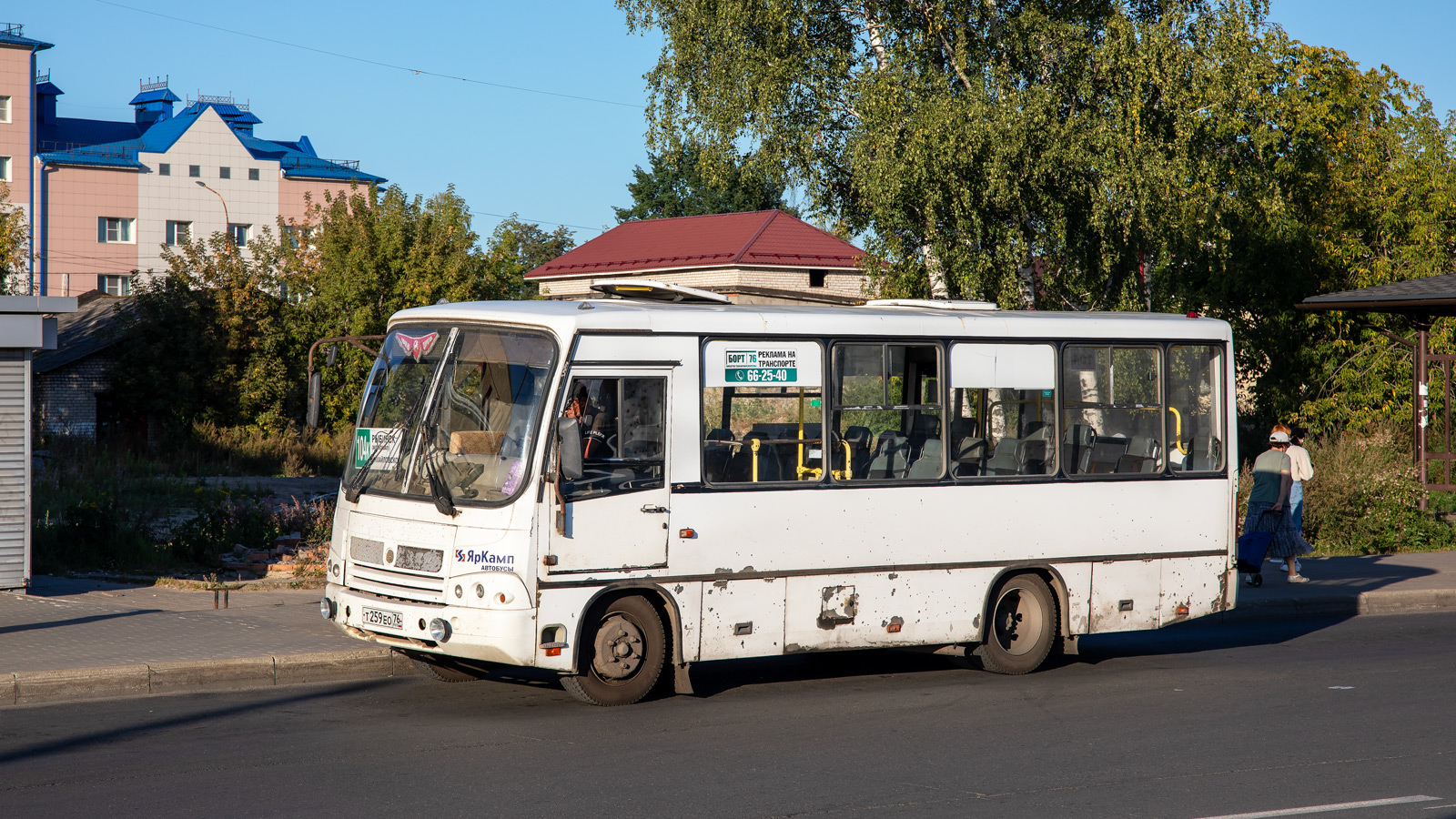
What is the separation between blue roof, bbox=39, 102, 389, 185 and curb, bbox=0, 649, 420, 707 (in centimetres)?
6749

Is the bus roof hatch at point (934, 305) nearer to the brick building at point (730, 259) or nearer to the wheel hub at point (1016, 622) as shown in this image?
the wheel hub at point (1016, 622)

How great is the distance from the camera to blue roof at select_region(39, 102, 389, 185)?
76.5 metres

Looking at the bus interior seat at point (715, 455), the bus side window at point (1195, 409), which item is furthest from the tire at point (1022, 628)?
the bus interior seat at point (715, 455)

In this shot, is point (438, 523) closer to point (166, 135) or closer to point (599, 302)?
point (599, 302)

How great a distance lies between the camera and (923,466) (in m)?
10.3

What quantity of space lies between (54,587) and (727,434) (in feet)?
26.1

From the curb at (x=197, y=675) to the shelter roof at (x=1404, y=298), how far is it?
17247 millimetres

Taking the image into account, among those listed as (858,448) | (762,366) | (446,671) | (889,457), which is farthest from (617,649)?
(889,457)

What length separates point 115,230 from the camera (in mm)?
77562

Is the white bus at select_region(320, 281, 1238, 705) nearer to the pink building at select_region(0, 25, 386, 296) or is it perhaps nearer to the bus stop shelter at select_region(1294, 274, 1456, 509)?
the bus stop shelter at select_region(1294, 274, 1456, 509)

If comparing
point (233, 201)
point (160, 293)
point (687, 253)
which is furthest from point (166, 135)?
point (160, 293)

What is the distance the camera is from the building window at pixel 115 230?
76.7 metres

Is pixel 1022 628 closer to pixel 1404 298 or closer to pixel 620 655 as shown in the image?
pixel 620 655

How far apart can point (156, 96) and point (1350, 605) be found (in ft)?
292
